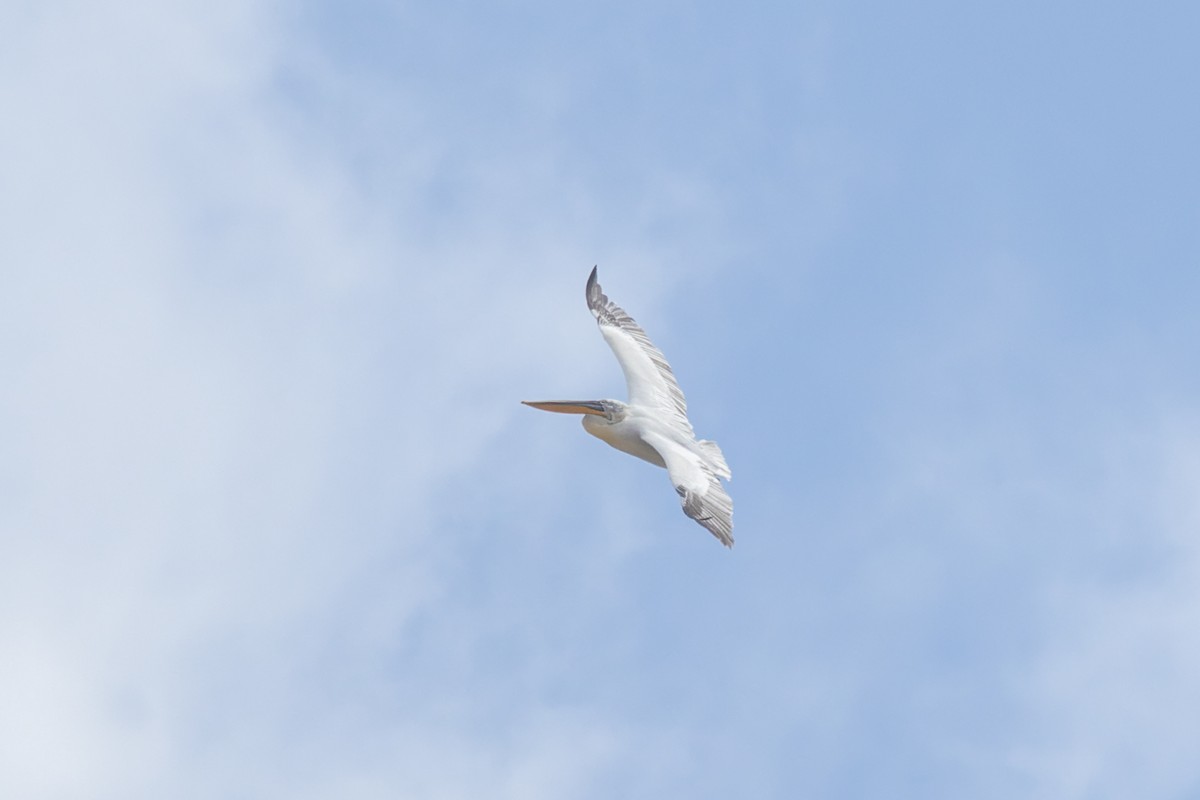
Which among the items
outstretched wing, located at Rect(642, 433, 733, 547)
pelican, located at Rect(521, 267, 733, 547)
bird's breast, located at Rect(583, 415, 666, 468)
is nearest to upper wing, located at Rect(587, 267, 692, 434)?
pelican, located at Rect(521, 267, 733, 547)

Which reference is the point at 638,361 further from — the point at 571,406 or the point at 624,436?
the point at 624,436

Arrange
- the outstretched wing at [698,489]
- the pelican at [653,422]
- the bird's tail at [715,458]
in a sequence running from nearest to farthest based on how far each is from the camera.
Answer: the outstretched wing at [698,489] → the pelican at [653,422] → the bird's tail at [715,458]

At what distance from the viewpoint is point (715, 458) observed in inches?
863

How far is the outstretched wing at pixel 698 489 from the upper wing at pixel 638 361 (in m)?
1.71

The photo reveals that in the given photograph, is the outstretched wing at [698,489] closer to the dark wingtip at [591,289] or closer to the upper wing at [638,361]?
the upper wing at [638,361]

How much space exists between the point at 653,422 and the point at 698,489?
9.64ft

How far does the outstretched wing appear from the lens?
1912 cm

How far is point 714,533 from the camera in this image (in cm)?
1886

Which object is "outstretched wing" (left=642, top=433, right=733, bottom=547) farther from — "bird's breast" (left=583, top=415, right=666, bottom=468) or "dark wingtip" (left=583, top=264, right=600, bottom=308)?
"dark wingtip" (left=583, top=264, right=600, bottom=308)

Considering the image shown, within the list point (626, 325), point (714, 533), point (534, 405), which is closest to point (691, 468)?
point (714, 533)

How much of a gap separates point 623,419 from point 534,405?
1.62m

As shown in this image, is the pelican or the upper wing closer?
the pelican

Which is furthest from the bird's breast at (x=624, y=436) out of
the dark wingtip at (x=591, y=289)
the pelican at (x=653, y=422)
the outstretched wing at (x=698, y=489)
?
the dark wingtip at (x=591, y=289)

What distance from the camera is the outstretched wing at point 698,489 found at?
1912 cm
